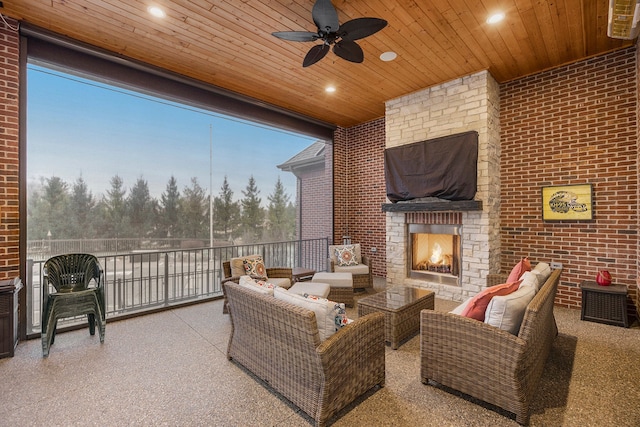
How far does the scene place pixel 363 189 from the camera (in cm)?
637

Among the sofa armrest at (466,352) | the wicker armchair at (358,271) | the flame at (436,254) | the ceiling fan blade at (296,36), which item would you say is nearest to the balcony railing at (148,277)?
the wicker armchair at (358,271)

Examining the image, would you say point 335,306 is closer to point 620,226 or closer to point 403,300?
point 403,300

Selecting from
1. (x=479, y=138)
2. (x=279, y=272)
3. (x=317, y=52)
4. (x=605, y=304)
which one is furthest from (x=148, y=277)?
(x=605, y=304)

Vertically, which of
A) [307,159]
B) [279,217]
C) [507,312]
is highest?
[307,159]

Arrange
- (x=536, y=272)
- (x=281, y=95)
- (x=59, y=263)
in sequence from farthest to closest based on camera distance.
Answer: (x=281, y=95) < (x=59, y=263) < (x=536, y=272)

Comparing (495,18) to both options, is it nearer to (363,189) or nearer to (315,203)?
(363,189)

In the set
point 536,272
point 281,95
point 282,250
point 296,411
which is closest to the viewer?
point 296,411

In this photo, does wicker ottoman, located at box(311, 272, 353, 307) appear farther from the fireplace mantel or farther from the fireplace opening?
the fireplace mantel

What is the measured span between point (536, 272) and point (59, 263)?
485cm

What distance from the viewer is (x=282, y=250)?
6.01 m

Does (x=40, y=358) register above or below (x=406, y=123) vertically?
below

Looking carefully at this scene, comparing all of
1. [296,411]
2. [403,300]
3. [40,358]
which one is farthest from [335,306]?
[40,358]

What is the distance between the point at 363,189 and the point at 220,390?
15.9 ft

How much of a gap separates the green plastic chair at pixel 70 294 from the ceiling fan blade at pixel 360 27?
3521 mm
